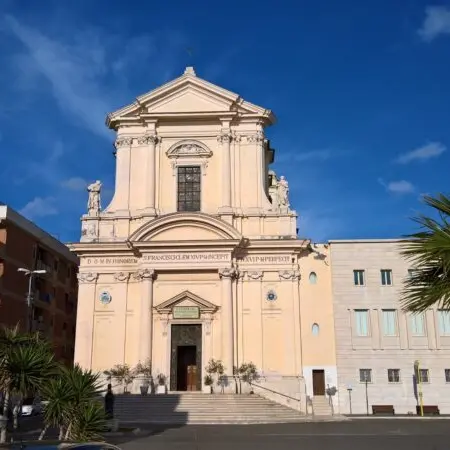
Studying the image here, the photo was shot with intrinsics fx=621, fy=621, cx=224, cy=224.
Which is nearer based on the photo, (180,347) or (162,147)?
(180,347)

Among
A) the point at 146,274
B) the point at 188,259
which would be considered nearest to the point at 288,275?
the point at 188,259

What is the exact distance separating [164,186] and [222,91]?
22.5 ft

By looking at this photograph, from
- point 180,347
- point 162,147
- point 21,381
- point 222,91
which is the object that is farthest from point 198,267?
point 21,381

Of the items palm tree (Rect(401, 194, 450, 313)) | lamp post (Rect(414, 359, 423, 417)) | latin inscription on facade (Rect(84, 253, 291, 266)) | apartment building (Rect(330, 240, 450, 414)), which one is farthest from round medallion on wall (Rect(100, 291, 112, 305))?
palm tree (Rect(401, 194, 450, 313))

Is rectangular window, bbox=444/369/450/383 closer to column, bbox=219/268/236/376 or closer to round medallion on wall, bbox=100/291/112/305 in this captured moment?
column, bbox=219/268/236/376

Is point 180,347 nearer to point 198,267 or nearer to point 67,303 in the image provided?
point 198,267

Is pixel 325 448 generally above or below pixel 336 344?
below

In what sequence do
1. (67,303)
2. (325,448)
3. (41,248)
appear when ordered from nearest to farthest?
1. (325,448)
2. (41,248)
3. (67,303)

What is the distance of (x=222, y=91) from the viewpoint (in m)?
38.1

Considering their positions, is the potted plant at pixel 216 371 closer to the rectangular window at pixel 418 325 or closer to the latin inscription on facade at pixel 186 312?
the latin inscription on facade at pixel 186 312

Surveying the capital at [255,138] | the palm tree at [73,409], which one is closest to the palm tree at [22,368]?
the palm tree at [73,409]

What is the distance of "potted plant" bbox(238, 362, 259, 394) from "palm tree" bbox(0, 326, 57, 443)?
16.2 meters

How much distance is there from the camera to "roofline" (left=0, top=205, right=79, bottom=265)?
133 feet

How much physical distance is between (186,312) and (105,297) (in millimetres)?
4856
